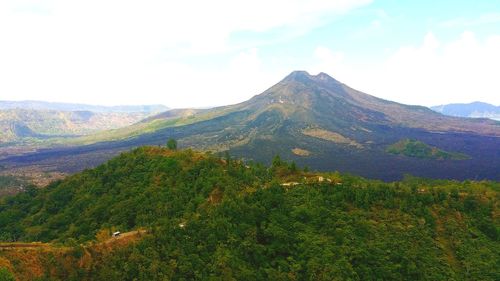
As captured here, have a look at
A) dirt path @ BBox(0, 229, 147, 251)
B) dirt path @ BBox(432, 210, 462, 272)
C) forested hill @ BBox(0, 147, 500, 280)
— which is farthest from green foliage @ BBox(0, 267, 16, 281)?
dirt path @ BBox(432, 210, 462, 272)

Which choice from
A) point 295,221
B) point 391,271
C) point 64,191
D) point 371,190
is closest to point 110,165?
point 64,191

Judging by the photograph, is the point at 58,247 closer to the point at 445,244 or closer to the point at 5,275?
the point at 5,275

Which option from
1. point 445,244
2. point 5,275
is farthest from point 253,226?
point 5,275

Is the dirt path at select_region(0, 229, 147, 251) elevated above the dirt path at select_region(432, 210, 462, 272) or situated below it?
above

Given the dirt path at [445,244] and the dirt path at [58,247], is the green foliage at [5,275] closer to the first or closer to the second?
the dirt path at [58,247]

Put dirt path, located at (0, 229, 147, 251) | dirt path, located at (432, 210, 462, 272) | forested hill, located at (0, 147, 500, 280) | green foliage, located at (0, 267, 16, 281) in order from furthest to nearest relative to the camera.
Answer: dirt path, located at (432, 210, 462, 272) → dirt path, located at (0, 229, 147, 251) → forested hill, located at (0, 147, 500, 280) → green foliage, located at (0, 267, 16, 281)

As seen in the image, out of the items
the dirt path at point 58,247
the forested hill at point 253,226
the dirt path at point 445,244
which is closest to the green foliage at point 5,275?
the forested hill at point 253,226

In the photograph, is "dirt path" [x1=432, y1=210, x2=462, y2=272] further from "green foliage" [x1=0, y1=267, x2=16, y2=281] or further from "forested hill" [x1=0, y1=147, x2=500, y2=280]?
"green foliage" [x1=0, y1=267, x2=16, y2=281]

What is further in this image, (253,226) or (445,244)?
(445,244)

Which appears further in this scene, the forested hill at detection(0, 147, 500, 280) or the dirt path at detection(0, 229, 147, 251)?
the dirt path at detection(0, 229, 147, 251)
